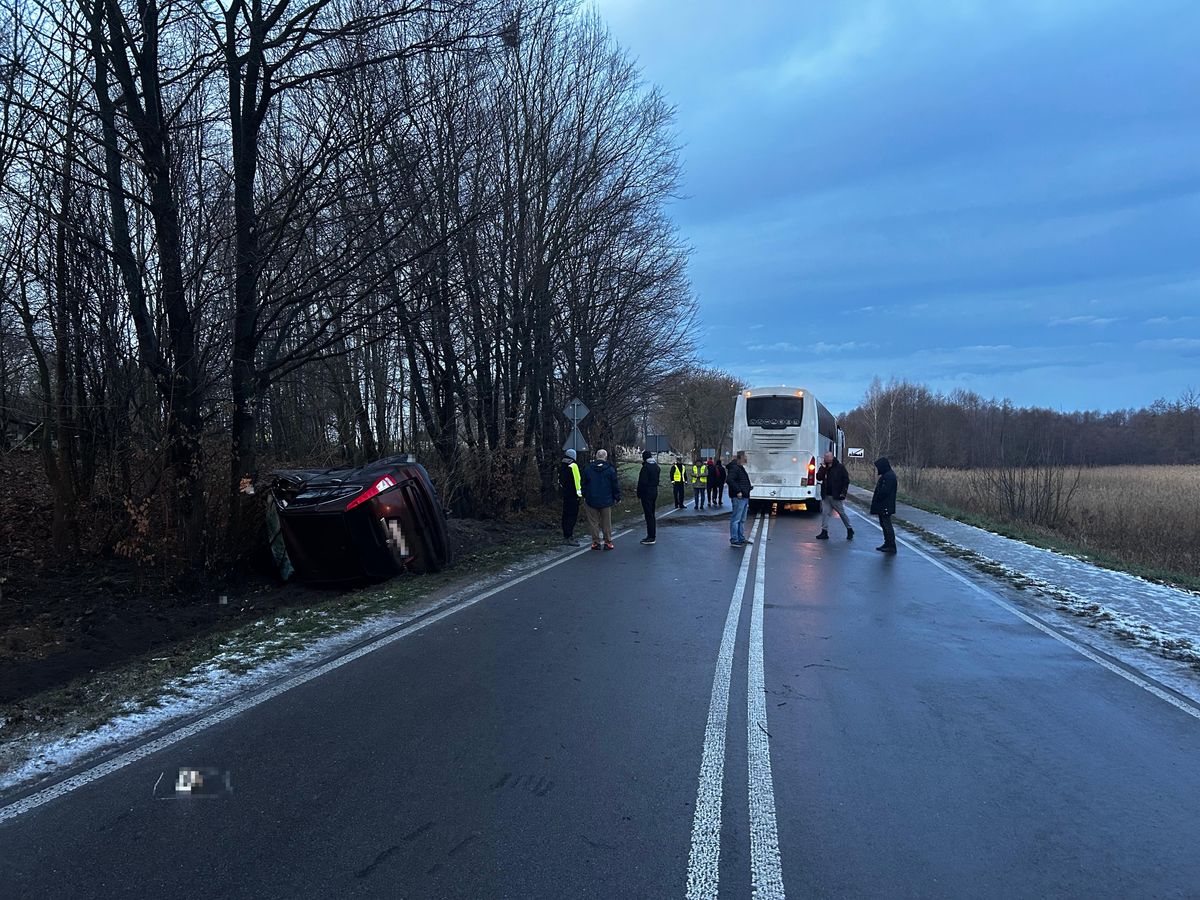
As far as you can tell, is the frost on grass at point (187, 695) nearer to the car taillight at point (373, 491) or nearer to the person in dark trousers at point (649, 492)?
the car taillight at point (373, 491)

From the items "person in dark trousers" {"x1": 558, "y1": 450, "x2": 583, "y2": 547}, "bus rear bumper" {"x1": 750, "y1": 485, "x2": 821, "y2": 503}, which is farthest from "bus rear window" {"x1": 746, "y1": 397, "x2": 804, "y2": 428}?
"person in dark trousers" {"x1": 558, "y1": 450, "x2": 583, "y2": 547}

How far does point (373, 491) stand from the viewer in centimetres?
955

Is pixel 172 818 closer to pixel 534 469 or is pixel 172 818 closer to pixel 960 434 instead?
pixel 534 469

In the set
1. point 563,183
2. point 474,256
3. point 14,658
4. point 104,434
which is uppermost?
point 563,183

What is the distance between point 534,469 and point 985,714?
64.4ft

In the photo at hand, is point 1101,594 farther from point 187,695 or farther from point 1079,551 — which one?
point 187,695

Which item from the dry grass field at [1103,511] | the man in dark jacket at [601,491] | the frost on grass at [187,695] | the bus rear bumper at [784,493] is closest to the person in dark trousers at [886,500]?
the dry grass field at [1103,511]

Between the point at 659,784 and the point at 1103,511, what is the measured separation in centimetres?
2379

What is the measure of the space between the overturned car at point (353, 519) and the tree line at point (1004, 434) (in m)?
20.1

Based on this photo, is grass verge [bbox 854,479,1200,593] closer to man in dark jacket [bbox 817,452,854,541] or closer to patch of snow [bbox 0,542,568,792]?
man in dark jacket [bbox 817,452,854,541]

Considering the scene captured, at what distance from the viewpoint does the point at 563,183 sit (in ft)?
71.1

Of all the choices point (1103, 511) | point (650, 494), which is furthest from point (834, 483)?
point (1103, 511)

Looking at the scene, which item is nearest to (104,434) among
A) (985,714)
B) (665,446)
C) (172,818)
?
(172,818)

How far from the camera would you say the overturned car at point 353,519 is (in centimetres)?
955
